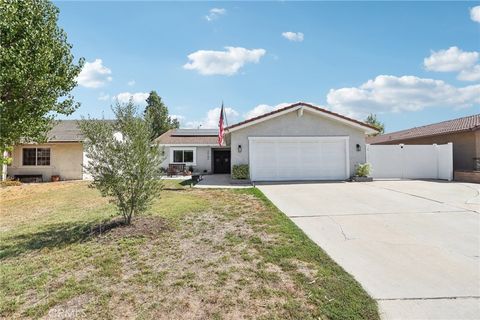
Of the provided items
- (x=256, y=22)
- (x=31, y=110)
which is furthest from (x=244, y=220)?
(x=256, y=22)

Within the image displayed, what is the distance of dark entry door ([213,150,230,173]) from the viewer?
25625mm

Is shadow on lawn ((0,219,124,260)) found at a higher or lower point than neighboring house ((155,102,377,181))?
lower

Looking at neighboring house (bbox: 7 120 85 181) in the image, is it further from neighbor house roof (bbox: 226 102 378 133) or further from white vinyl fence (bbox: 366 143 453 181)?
white vinyl fence (bbox: 366 143 453 181)

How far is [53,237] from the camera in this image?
20.4ft

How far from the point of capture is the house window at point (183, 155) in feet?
80.9

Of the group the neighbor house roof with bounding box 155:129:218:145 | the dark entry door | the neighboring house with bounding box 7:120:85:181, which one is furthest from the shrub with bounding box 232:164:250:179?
the neighboring house with bounding box 7:120:85:181

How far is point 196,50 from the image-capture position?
14484 millimetres

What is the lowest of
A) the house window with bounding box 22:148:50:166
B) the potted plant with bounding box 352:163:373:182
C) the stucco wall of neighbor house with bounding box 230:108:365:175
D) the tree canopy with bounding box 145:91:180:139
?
the potted plant with bounding box 352:163:373:182

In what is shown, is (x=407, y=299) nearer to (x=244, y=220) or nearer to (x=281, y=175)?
(x=244, y=220)

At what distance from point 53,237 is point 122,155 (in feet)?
7.92

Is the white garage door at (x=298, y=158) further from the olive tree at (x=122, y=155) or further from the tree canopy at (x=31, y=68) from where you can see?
the olive tree at (x=122, y=155)

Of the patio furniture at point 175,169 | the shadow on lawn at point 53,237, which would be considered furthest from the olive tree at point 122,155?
the patio furniture at point 175,169

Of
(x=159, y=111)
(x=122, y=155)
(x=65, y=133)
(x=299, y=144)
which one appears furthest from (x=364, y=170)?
(x=159, y=111)

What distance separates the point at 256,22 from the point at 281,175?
844cm
